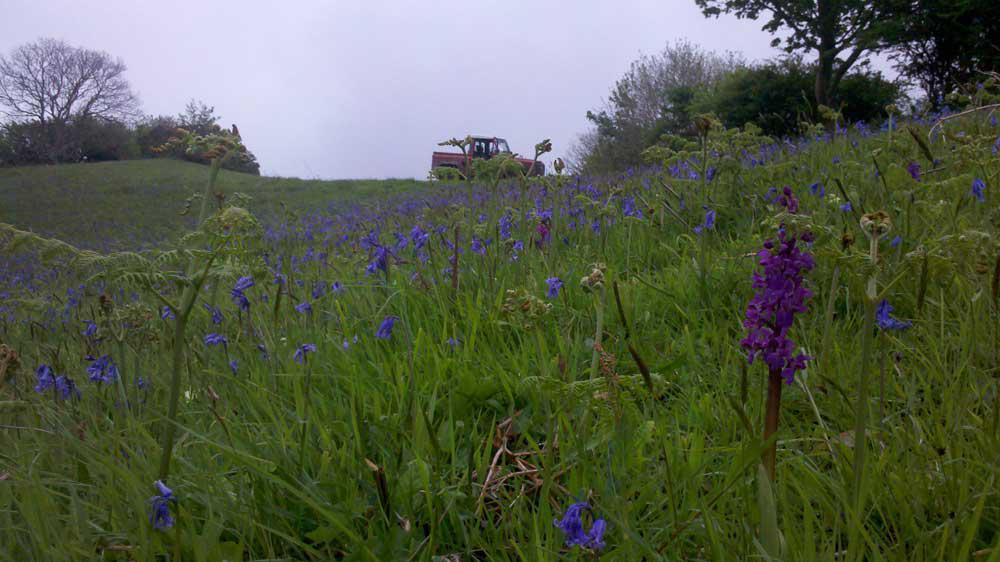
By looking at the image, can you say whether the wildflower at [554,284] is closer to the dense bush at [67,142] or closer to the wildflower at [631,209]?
the wildflower at [631,209]

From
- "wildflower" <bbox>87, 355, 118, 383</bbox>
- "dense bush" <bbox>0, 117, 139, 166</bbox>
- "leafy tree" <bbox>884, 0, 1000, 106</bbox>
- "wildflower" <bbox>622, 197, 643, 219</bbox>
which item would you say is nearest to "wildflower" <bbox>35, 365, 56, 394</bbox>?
"wildflower" <bbox>87, 355, 118, 383</bbox>

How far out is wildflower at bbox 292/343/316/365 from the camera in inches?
82.5

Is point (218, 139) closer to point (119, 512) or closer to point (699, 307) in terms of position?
point (119, 512)

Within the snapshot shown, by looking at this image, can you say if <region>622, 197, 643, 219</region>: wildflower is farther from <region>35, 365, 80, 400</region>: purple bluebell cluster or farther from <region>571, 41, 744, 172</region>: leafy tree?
<region>571, 41, 744, 172</region>: leafy tree

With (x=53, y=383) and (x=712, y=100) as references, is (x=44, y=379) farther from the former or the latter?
(x=712, y=100)

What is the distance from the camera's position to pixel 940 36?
62.9 ft

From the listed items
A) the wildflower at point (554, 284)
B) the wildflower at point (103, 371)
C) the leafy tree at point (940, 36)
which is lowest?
the wildflower at point (103, 371)

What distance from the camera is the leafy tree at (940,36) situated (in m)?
17.8

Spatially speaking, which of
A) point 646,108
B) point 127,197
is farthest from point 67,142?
point 646,108

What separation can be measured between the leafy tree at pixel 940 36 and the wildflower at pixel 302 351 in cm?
2057

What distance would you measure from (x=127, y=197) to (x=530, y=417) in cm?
2145

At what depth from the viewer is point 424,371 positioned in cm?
221

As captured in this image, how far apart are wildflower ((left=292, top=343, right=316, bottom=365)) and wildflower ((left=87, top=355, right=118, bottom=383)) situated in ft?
2.12

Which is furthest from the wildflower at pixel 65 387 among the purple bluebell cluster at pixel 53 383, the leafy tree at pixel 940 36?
the leafy tree at pixel 940 36
